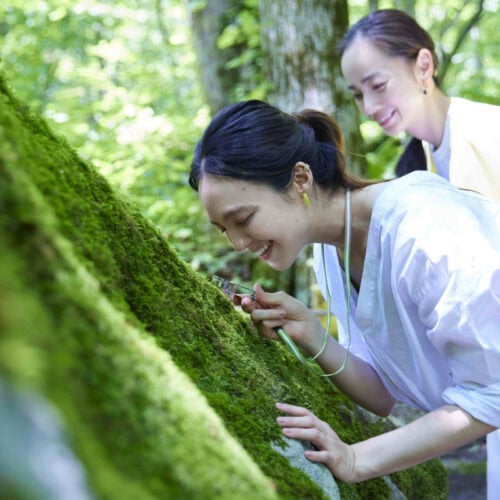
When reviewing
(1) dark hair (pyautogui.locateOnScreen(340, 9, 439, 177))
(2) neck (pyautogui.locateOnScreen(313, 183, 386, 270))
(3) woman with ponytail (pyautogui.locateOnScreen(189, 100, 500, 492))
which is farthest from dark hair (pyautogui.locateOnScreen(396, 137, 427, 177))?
(2) neck (pyautogui.locateOnScreen(313, 183, 386, 270))

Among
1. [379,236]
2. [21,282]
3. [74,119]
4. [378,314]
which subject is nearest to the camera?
[21,282]

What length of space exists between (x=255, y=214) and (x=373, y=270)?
469 mm

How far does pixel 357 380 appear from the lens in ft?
8.08

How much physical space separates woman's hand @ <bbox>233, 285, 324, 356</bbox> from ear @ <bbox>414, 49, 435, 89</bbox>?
67.2 inches

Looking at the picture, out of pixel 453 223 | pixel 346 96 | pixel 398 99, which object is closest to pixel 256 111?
pixel 453 223

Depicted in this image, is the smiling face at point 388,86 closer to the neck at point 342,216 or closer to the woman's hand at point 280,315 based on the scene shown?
the neck at point 342,216

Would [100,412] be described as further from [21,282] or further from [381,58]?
[381,58]

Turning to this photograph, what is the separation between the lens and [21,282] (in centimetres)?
75

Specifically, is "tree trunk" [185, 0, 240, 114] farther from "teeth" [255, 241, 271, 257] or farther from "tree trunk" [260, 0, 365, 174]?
"teeth" [255, 241, 271, 257]

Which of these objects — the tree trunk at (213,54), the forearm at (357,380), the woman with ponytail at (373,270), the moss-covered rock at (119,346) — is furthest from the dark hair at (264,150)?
the tree trunk at (213,54)

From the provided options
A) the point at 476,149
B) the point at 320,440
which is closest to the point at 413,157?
the point at 476,149

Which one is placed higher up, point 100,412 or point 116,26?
point 100,412

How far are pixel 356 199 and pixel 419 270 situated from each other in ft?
1.61

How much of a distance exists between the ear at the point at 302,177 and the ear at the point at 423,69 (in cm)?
146
